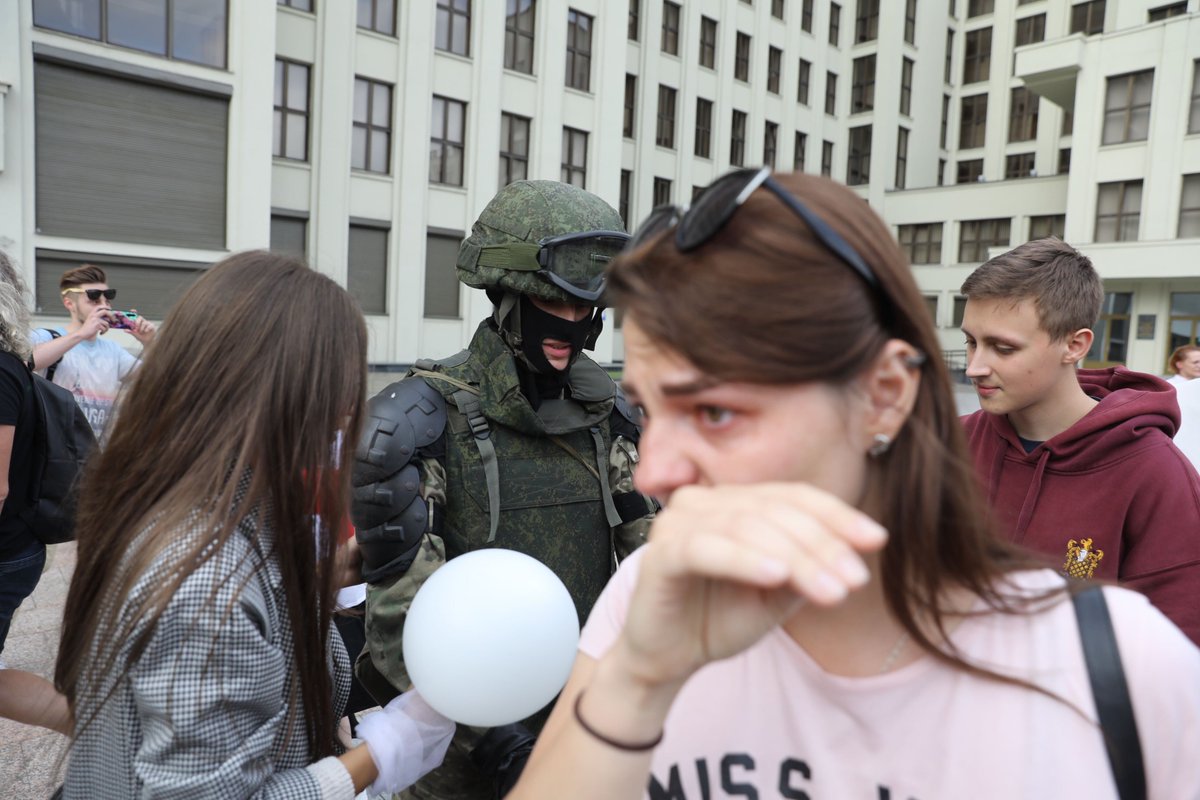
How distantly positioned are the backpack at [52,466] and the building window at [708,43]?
26780 millimetres

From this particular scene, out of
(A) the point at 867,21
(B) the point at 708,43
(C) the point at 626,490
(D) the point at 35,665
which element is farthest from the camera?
(A) the point at 867,21

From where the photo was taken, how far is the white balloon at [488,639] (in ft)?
5.41

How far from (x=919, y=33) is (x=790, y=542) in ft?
127

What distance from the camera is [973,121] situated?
36156 millimetres

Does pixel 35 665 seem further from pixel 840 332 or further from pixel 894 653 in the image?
pixel 840 332

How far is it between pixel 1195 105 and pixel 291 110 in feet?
82.2

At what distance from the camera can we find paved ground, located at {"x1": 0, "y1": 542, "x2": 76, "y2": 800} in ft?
10.5

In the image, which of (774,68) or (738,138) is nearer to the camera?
(738,138)

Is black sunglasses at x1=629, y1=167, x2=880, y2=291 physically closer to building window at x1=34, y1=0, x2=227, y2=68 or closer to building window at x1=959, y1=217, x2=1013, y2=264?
building window at x1=34, y1=0, x2=227, y2=68

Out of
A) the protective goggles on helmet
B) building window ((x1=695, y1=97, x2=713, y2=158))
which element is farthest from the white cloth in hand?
building window ((x1=695, y1=97, x2=713, y2=158))

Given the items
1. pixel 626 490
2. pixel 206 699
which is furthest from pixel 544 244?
pixel 206 699

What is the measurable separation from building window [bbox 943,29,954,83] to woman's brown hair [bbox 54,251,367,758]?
40268mm

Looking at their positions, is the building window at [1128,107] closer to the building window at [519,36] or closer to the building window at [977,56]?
the building window at [977,56]

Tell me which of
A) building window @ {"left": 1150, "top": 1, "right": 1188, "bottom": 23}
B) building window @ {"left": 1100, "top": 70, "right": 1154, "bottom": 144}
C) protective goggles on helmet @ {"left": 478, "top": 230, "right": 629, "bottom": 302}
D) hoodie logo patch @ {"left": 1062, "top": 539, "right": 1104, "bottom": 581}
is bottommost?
hoodie logo patch @ {"left": 1062, "top": 539, "right": 1104, "bottom": 581}
